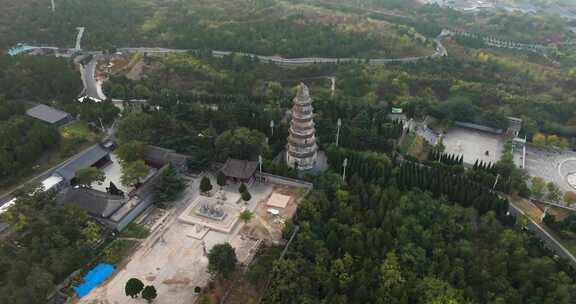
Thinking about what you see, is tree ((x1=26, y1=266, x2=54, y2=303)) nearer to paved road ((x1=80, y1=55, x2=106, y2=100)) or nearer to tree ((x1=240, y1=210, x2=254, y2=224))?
tree ((x1=240, y1=210, x2=254, y2=224))

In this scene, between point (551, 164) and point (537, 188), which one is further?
point (551, 164)

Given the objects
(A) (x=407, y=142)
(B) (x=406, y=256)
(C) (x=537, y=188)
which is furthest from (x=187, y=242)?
(C) (x=537, y=188)

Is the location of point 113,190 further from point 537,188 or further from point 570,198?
point 570,198

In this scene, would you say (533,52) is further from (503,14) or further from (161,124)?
(161,124)

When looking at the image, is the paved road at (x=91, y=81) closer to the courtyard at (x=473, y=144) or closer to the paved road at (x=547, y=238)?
the courtyard at (x=473, y=144)

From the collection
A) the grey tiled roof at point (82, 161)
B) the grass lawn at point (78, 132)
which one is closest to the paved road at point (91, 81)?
the grass lawn at point (78, 132)

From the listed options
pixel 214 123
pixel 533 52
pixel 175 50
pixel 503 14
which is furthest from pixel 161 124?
pixel 503 14
